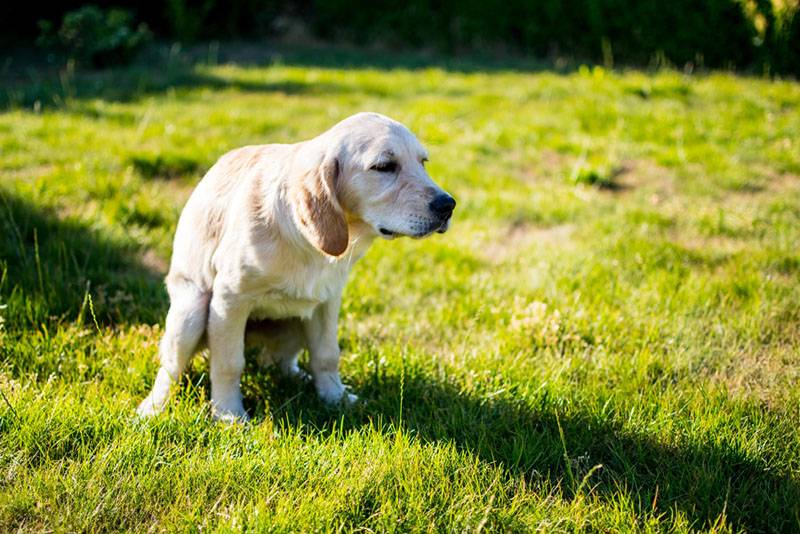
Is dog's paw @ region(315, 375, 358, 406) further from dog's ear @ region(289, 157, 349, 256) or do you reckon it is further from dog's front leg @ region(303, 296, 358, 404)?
dog's ear @ region(289, 157, 349, 256)

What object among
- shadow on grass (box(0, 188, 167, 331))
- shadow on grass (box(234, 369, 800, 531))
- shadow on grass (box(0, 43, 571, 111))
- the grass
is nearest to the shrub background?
shadow on grass (box(0, 43, 571, 111))

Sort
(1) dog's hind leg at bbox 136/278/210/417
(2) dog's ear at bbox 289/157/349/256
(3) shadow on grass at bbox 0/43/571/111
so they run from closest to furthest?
(2) dog's ear at bbox 289/157/349/256, (1) dog's hind leg at bbox 136/278/210/417, (3) shadow on grass at bbox 0/43/571/111

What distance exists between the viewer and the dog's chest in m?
3.10

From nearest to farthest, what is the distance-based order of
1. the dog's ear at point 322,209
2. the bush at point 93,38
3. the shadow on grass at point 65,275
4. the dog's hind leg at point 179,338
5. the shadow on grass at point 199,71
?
the dog's ear at point 322,209 → the dog's hind leg at point 179,338 → the shadow on grass at point 65,275 → the shadow on grass at point 199,71 → the bush at point 93,38

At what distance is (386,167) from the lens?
9.91 ft

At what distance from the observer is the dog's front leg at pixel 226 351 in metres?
3.16

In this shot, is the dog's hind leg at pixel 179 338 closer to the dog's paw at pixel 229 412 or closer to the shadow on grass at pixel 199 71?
the dog's paw at pixel 229 412

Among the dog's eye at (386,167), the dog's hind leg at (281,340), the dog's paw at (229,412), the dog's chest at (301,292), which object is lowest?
the dog's paw at (229,412)

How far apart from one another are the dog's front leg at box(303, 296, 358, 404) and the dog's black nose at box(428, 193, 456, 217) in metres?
0.76

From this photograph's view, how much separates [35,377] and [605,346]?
109 inches

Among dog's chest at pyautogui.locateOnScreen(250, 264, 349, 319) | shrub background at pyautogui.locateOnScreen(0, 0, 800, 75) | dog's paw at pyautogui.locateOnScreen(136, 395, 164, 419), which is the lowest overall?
dog's paw at pyautogui.locateOnScreen(136, 395, 164, 419)

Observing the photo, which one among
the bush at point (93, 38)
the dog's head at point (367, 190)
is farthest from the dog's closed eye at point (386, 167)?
the bush at point (93, 38)

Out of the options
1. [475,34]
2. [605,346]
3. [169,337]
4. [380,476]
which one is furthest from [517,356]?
[475,34]

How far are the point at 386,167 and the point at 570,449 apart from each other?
1.38m
